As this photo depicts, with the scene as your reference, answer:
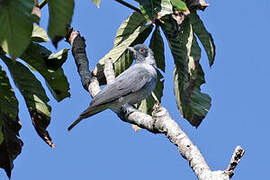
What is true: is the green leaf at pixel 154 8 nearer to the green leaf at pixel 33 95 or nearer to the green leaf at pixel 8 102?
the green leaf at pixel 33 95

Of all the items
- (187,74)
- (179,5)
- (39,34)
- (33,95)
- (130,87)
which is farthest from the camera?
(130,87)

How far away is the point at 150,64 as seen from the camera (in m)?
6.13

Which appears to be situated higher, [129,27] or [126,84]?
[129,27]

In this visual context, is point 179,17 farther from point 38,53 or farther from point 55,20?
point 55,20

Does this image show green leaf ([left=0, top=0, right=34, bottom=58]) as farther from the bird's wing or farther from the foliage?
the bird's wing

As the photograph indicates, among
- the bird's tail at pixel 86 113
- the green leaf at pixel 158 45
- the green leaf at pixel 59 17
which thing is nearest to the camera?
the green leaf at pixel 59 17

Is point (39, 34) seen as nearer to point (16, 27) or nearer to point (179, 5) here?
point (179, 5)

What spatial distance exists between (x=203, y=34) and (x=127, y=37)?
0.87 meters

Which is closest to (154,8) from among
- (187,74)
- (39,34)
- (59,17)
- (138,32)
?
(187,74)

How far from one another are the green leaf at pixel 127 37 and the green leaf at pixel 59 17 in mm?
2600

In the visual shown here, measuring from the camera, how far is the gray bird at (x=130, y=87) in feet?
16.7

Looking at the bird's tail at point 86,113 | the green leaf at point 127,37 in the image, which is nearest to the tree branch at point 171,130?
the green leaf at point 127,37

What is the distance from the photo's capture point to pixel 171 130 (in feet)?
10.5

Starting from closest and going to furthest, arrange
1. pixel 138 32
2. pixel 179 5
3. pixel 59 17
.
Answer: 1. pixel 59 17
2. pixel 179 5
3. pixel 138 32
